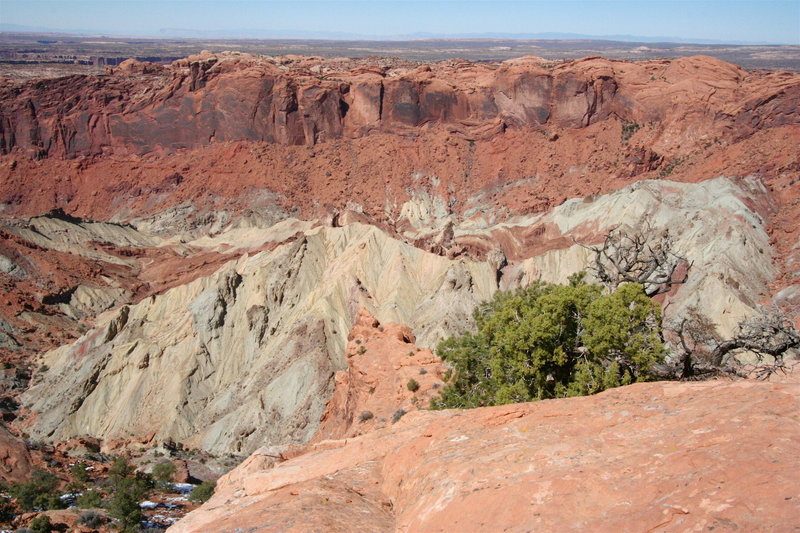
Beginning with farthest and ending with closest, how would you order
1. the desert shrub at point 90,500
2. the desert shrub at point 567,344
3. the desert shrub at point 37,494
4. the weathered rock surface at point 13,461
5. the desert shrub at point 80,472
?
the desert shrub at point 80,472 → the weathered rock surface at point 13,461 → the desert shrub at point 90,500 → the desert shrub at point 37,494 → the desert shrub at point 567,344

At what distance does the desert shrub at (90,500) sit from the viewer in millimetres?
23272

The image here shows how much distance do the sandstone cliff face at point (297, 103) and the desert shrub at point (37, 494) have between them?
57.3 m

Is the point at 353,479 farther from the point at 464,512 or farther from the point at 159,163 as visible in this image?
the point at 159,163

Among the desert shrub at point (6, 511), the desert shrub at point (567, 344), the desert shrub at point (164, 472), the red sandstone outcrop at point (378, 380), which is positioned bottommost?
the desert shrub at point (164, 472)

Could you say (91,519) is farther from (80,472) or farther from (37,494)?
(80,472)

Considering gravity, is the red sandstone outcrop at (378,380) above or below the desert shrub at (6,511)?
above

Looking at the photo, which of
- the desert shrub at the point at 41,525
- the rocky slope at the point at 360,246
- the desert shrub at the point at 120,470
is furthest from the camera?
the desert shrub at the point at 120,470

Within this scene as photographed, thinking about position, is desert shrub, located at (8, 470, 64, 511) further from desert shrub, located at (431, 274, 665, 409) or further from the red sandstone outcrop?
desert shrub, located at (431, 274, 665, 409)

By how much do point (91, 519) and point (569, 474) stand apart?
17.1 meters

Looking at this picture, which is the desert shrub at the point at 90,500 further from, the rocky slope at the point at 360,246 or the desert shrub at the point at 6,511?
the rocky slope at the point at 360,246

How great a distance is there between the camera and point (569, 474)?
8.85 meters

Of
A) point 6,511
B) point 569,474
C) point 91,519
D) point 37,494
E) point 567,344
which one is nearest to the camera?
point 569,474

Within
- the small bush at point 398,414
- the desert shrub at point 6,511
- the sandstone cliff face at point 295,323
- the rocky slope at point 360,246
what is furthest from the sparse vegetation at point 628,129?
the desert shrub at point 6,511

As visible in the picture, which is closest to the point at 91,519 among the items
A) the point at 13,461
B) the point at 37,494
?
the point at 37,494
